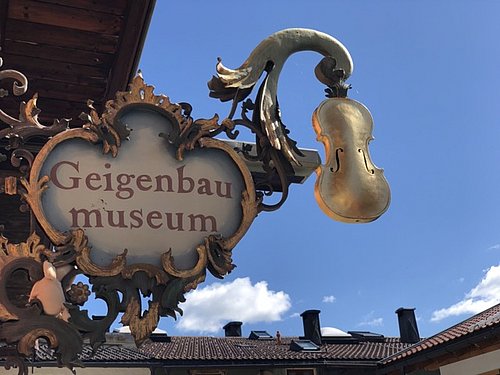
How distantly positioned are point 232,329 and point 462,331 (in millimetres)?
14432

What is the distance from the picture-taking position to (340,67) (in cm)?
252

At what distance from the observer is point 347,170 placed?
7.54 feet

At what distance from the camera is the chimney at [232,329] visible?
2769cm

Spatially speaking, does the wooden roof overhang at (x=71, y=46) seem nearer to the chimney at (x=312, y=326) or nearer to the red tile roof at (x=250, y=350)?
the red tile roof at (x=250, y=350)

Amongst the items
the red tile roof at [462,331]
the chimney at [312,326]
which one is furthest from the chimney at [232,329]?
the red tile roof at [462,331]

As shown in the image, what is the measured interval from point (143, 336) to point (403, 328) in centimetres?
2658

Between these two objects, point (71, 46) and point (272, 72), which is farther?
point (71, 46)

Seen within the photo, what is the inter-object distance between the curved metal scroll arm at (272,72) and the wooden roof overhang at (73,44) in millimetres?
745

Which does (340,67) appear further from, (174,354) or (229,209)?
(174,354)

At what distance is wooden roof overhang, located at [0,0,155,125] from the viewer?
2975 mm

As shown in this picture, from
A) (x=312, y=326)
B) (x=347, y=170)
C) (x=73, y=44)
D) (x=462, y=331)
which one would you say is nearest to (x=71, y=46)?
(x=73, y=44)

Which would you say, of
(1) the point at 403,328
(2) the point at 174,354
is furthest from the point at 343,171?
(1) the point at 403,328

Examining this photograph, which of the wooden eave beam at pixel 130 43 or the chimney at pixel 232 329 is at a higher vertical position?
the chimney at pixel 232 329

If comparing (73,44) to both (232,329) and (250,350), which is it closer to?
(250,350)
